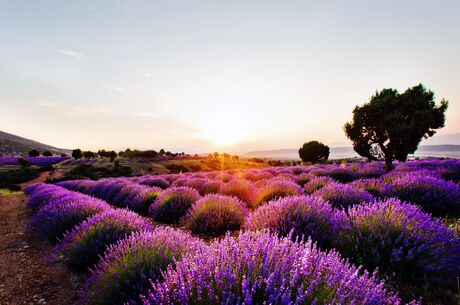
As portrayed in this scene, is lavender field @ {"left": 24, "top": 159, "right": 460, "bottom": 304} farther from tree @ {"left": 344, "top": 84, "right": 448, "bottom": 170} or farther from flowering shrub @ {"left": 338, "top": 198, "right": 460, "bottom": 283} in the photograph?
tree @ {"left": 344, "top": 84, "right": 448, "bottom": 170}

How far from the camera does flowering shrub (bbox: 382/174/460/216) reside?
5.29 m

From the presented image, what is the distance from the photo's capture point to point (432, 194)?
18.1ft

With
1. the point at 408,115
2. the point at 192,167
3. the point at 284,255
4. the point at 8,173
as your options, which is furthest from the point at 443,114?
the point at 8,173

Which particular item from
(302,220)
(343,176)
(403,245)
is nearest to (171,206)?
(302,220)

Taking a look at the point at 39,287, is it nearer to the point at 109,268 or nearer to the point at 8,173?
the point at 109,268

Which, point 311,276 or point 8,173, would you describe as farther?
point 8,173

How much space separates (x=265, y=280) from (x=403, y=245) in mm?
2345

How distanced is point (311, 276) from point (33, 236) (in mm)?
7812

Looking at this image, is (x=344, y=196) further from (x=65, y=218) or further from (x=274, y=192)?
(x=65, y=218)

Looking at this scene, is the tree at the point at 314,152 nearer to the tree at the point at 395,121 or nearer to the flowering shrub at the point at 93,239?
the tree at the point at 395,121

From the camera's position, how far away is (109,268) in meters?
2.81

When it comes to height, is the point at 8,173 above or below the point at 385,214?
below

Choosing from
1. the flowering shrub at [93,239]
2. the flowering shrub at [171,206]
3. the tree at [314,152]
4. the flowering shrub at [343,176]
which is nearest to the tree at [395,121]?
the flowering shrub at [343,176]

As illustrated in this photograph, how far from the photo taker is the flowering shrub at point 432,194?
5.29 meters
